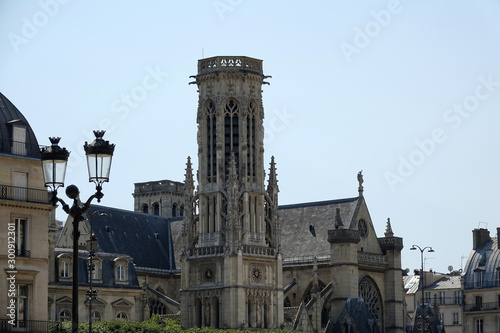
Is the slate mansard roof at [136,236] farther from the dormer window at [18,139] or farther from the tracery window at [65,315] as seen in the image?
the dormer window at [18,139]

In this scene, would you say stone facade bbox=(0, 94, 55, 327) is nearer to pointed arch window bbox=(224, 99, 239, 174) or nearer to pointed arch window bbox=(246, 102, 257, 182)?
pointed arch window bbox=(224, 99, 239, 174)

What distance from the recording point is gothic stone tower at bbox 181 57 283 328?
95.1 metres

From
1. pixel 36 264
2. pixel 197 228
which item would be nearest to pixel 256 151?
pixel 197 228

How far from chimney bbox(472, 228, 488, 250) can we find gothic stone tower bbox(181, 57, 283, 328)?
965 inches

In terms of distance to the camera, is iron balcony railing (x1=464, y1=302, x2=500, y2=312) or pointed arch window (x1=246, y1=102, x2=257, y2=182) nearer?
pointed arch window (x1=246, y1=102, x2=257, y2=182)

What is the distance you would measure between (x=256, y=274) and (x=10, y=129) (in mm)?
40621

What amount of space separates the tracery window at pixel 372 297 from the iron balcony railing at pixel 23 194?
48586 millimetres

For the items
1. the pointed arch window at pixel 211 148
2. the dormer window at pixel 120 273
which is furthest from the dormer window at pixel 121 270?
the pointed arch window at pixel 211 148

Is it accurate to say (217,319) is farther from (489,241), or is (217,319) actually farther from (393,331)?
(489,241)

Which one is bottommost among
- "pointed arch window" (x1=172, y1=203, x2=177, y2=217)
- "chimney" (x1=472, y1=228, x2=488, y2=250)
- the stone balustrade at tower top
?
"chimney" (x1=472, y1=228, x2=488, y2=250)

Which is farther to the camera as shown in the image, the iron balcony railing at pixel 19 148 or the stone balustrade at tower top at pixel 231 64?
the stone balustrade at tower top at pixel 231 64

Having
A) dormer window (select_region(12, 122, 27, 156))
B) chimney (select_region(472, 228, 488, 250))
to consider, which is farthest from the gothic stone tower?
dormer window (select_region(12, 122, 27, 156))

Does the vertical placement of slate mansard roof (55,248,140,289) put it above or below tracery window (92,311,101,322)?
above

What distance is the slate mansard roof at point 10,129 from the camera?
2280 inches
